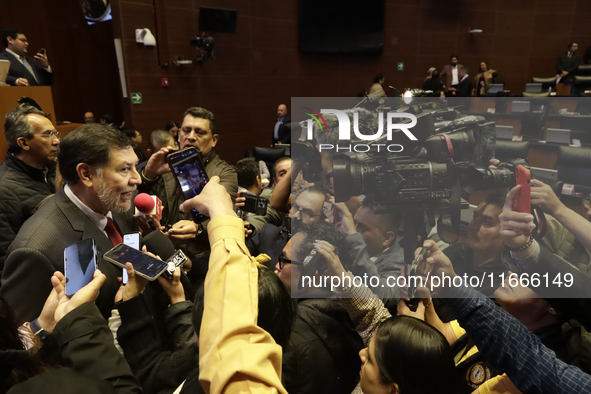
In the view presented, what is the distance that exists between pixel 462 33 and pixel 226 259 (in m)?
9.18

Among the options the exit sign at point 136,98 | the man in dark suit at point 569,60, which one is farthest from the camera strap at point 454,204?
the man in dark suit at point 569,60

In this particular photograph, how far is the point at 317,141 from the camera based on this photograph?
3.74ft

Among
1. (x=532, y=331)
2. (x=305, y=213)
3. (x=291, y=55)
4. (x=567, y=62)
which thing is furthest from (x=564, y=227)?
(x=567, y=62)

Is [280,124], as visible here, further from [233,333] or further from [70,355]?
[233,333]

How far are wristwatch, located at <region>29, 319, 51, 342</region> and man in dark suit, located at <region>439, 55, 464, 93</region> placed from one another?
26.7ft

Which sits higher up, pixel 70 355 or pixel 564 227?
pixel 564 227

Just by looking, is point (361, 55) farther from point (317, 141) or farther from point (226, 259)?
point (226, 259)

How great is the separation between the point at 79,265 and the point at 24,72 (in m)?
3.78

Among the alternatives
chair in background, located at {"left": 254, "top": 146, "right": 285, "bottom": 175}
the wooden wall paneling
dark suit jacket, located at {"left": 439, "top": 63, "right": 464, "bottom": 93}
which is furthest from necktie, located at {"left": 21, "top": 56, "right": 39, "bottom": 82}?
dark suit jacket, located at {"left": 439, "top": 63, "right": 464, "bottom": 93}

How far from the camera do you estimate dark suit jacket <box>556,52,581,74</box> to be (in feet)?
27.2

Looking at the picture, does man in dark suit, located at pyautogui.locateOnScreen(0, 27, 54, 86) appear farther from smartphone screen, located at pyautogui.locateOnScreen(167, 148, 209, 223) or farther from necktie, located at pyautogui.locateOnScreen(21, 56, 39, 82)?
smartphone screen, located at pyautogui.locateOnScreen(167, 148, 209, 223)

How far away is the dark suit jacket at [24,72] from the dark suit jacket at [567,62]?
9758mm

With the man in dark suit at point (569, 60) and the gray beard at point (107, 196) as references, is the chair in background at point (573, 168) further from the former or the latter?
the man in dark suit at point (569, 60)

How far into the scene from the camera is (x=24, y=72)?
384cm
